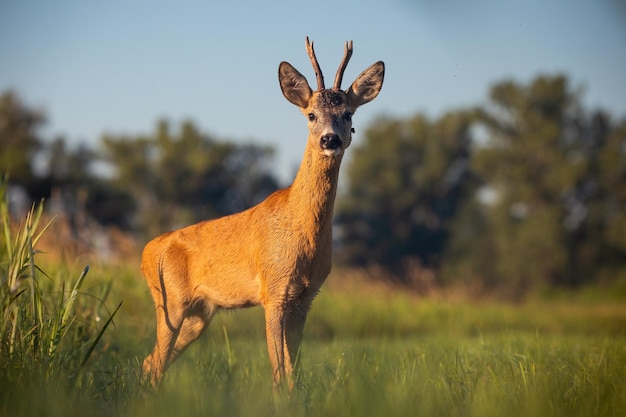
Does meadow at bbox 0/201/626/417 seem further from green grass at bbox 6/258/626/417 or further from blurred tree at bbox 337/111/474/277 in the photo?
blurred tree at bbox 337/111/474/277

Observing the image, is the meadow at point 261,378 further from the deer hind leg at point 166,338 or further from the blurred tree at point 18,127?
the blurred tree at point 18,127

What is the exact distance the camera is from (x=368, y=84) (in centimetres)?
843

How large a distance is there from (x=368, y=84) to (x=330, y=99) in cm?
62

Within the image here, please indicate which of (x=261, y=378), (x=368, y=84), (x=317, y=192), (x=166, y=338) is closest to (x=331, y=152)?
(x=317, y=192)

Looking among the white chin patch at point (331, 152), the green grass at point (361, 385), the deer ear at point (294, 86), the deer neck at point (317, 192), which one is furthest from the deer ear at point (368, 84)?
the green grass at point (361, 385)

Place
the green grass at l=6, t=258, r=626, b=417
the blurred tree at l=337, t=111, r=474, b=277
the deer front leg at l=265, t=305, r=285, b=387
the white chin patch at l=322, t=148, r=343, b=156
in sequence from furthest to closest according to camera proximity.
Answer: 1. the blurred tree at l=337, t=111, r=474, b=277
2. the white chin patch at l=322, t=148, r=343, b=156
3. the deer front leg at l=265, t=305, r=285, b=387
4. the green grass at l=6, t=258, r=626, b=417

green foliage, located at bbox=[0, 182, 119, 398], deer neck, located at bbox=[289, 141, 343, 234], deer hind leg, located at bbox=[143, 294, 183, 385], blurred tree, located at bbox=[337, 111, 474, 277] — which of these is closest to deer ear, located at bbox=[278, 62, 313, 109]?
deer neck, located at bbox=[289, 141, 343, 234]

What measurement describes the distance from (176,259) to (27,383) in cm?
267

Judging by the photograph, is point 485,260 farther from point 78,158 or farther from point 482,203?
point 78,158

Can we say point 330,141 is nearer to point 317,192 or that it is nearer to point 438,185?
point 317,192

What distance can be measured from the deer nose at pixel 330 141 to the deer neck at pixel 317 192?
15 centimetres

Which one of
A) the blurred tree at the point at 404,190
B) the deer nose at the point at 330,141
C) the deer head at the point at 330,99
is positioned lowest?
the deer nose at the point at 330,141

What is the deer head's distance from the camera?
7.59m

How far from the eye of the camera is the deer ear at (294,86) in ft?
27.1
